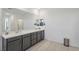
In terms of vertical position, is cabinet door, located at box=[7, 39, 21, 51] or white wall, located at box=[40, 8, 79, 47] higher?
white wall, located at box=[40, 8, 79, 47]

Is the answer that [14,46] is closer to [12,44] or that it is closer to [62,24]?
[12,44]

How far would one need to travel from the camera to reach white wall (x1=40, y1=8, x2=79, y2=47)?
14.0 feet

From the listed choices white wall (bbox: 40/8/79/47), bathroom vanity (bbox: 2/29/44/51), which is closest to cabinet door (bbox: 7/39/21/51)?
bathroom vanity (bbox: 2/29/44/51)

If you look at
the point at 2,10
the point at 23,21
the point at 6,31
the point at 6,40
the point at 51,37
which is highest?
the point at 2,10

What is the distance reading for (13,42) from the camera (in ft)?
9.28

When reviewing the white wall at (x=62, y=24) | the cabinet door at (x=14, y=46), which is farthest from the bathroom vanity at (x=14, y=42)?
the white wall at (x=62, y=24)

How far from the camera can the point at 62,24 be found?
4812 millimetres

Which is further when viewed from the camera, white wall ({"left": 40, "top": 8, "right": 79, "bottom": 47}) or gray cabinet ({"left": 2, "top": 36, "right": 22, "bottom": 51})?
white wall ({"left": 40, "top": 8, "right": 79, "bottom": 47})

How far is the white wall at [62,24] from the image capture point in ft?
14.0

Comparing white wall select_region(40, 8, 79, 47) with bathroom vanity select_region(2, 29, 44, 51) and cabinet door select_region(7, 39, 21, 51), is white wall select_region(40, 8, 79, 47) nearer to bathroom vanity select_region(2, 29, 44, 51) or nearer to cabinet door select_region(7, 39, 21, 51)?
bathroom vanity select_region(2, 29, 44, 51)

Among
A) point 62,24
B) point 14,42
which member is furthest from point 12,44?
point 62,24
